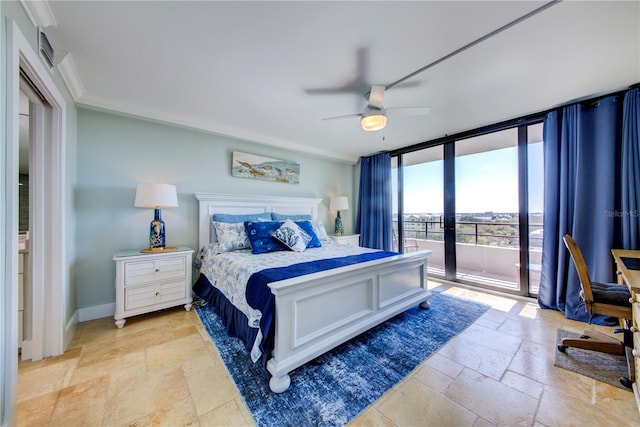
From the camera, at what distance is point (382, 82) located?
85.4 inches

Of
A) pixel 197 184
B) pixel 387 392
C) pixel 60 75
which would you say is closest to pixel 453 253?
pixel 387 392

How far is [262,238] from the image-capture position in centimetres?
282

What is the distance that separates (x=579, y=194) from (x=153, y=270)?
463 cm

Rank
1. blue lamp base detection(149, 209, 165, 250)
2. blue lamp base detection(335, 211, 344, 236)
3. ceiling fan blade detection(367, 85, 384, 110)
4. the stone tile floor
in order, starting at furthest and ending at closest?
blue lamp base detection(335, 211, 344, 236) < blue lamp base detection(149, 209, 165, 250) < ceiling fan blade detection(367, 85, 384, 110) < the stone tile floor

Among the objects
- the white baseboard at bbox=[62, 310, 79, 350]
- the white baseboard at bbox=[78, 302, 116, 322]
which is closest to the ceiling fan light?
the white baseboard at bbox=[62, 310, 79, 350]

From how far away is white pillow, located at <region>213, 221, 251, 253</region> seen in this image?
9.28 feet

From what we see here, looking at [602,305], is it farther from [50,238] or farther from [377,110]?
[50,238]

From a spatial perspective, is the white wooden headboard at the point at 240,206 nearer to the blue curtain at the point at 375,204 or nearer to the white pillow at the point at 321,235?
the white pillow at the point at 321,235

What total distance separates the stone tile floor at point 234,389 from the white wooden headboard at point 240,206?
4.48 feet

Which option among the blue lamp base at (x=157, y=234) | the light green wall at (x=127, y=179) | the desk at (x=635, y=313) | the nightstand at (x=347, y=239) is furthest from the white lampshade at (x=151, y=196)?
the desk at (x=635, y=313)

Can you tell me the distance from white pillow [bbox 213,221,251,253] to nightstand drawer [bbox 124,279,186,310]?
57 cm

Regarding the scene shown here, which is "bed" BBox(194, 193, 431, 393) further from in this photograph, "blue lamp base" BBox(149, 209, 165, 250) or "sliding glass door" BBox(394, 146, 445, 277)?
"sliding glass door" BBox(394, 146, 445, 277)

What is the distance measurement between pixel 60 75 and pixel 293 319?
2.77 m

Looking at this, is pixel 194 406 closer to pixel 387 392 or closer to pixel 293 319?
pixel 293 319
